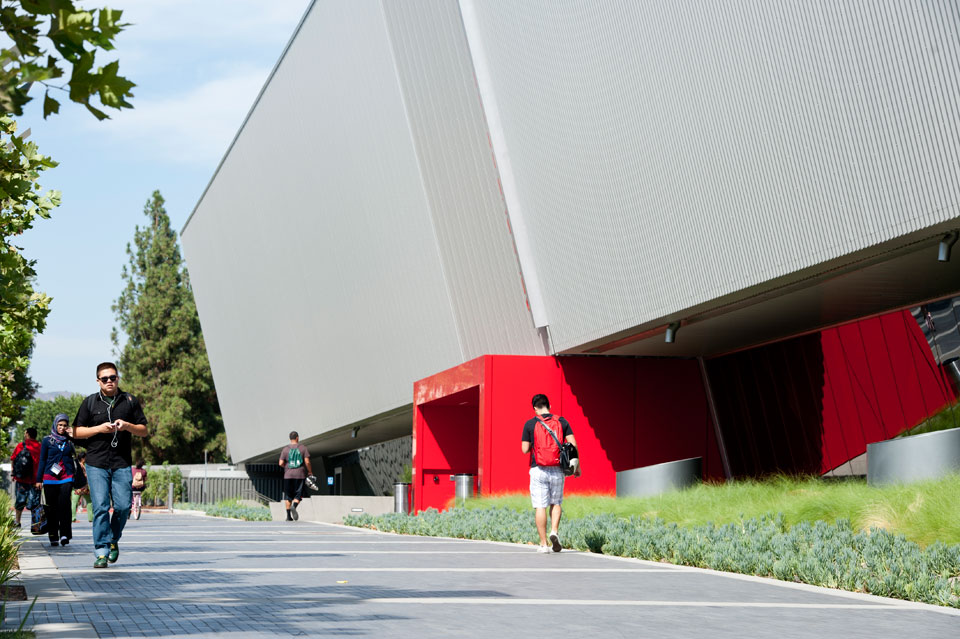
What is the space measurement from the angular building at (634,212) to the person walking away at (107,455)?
8697mm

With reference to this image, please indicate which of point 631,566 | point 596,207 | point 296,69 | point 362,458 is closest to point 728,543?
point 631,566

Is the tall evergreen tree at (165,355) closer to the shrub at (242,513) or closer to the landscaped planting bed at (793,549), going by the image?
the shrub at (242,513)

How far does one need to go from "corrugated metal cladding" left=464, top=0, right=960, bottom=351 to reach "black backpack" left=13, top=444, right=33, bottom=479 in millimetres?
9665

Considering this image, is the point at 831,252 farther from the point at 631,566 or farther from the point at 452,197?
the point at 452,197

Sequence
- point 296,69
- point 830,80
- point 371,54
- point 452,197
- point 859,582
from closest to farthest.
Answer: point 859,582 < point 830,80 < point 452,197 < point 371,54 < point 296,69

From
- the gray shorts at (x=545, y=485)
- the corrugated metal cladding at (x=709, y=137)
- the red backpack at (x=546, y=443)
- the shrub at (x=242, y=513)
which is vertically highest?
the corrugated metal cladding at (x=709, y=137)

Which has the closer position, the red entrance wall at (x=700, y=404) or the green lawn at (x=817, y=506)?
the green lawn at (x=817, y=506)

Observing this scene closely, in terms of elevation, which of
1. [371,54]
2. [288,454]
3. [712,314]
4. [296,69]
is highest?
[296,69]

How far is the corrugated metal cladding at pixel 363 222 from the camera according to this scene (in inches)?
907

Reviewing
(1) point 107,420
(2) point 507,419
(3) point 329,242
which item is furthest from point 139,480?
(3) point 329,242

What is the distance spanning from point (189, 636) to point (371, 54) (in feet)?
70.4

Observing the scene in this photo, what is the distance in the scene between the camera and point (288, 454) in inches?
958

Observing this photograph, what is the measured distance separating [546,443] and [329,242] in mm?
20657

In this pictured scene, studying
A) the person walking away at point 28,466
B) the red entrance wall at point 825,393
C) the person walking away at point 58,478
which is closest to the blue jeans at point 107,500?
the person walking away at point 58,478
